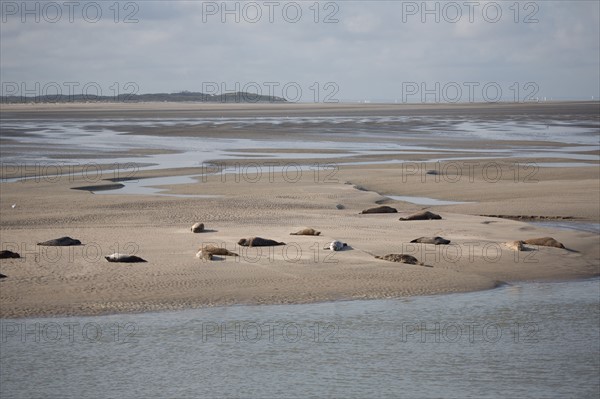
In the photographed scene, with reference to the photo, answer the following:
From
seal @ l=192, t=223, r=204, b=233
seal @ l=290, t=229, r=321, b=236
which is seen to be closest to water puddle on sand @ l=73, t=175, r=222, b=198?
seal @ l=192, t=223, r=204, b=233

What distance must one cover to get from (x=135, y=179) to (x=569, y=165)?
1248 centimetres

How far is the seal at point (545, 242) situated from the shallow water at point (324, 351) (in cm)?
248

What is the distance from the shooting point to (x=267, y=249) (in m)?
12.4

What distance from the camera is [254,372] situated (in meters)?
7.80

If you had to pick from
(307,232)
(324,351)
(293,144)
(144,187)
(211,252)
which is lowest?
(324,351)

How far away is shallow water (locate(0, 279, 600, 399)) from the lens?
7.38 metres

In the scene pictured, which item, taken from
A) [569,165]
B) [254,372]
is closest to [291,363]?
[254,372]

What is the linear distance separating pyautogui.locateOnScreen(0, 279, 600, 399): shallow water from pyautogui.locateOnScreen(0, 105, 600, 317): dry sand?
21.0 inches

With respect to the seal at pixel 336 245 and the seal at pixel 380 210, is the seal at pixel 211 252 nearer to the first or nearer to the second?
the seal at pixel 336 245

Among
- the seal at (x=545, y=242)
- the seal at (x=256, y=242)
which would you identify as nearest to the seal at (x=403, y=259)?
the seal at (x=256, y=242)

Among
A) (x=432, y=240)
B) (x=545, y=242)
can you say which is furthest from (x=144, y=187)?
(x=545, y=242)

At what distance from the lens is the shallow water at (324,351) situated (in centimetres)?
738

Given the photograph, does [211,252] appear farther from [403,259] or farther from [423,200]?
[423,200]

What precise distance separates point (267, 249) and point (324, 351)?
13.6 ft
